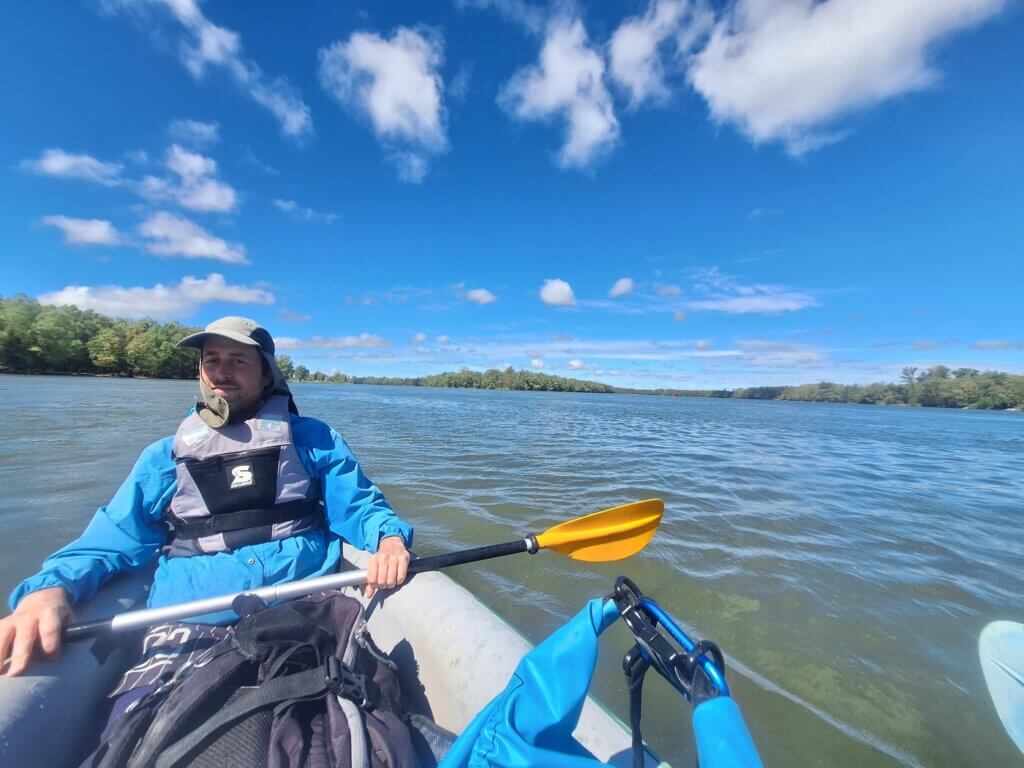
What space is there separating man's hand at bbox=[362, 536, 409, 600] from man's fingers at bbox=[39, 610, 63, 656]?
3.55 feet

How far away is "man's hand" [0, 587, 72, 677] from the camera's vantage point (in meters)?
1.50

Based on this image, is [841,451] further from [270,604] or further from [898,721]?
[270,604]

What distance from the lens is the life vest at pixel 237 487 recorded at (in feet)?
7.02

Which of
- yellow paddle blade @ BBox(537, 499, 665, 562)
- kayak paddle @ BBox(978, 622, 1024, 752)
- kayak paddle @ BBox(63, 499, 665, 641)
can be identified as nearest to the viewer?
kayak paddle @ BBox(63, 499, 665, 641)

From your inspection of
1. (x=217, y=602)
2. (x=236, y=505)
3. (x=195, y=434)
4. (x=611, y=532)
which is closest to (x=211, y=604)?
(x=217, y=602)

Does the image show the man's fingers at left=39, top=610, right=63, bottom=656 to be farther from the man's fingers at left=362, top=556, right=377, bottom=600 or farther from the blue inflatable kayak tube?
the blue inflatable kayak tube

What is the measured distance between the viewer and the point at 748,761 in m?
0.79

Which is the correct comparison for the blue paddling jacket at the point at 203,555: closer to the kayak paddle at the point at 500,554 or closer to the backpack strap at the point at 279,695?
the kayak paddle at the point at 500,554

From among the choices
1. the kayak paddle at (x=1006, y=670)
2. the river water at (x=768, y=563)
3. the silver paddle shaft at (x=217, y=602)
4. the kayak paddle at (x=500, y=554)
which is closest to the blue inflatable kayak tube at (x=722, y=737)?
the kayak paddle at (x=500, y=554)

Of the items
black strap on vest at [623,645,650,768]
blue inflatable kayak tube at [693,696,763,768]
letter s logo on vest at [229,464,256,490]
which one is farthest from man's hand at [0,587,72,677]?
blue inflatable kayak tube at [693,696,763,768]

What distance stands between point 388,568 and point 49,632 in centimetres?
118

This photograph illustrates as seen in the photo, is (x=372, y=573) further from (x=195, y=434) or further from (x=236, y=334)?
(x=236, y=334)

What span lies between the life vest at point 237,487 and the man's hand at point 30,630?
53 cm

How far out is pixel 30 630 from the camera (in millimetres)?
1524
